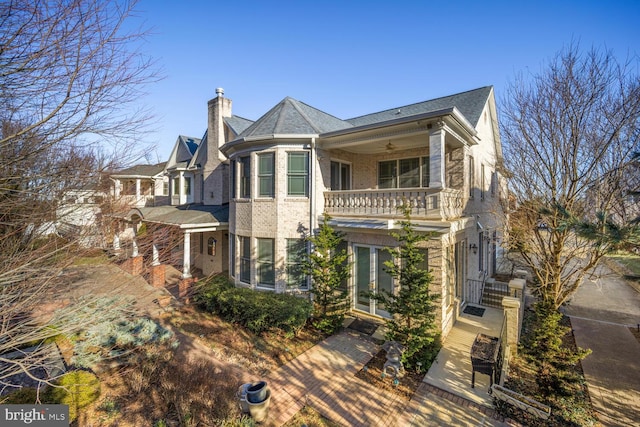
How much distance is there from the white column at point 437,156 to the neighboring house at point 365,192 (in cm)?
3

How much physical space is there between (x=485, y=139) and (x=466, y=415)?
1304 centimetres

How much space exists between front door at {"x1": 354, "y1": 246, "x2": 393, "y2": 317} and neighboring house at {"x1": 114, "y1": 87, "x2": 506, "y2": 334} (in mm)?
40

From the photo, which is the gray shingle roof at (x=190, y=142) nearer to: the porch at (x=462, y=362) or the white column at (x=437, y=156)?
the white column at (x=437, y=156)

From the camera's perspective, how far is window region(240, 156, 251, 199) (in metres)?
12.3

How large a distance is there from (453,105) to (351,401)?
14489 mm

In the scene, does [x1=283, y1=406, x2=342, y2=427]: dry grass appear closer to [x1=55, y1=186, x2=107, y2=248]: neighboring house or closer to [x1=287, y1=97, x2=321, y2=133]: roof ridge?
Answer: [x1=55, y1=186, x2=107, y2=248]: neighboring house

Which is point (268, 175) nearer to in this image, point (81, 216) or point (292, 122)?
point (292, 122)

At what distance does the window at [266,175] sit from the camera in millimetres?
11570

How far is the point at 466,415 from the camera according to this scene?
19.2ft

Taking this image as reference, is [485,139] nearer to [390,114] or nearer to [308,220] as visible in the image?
[390,114]

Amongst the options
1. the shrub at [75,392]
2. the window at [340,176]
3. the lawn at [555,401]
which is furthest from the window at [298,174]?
the lawn at [555,401]

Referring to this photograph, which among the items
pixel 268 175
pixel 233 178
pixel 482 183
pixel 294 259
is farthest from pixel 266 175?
pixel 482 183

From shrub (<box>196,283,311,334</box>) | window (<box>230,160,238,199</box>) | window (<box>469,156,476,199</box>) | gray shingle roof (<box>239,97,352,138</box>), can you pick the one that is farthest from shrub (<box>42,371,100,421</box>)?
window (<box>469,156,476,199</box>)

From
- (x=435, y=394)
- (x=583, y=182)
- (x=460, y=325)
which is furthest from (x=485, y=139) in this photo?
(x=435, y=394)
